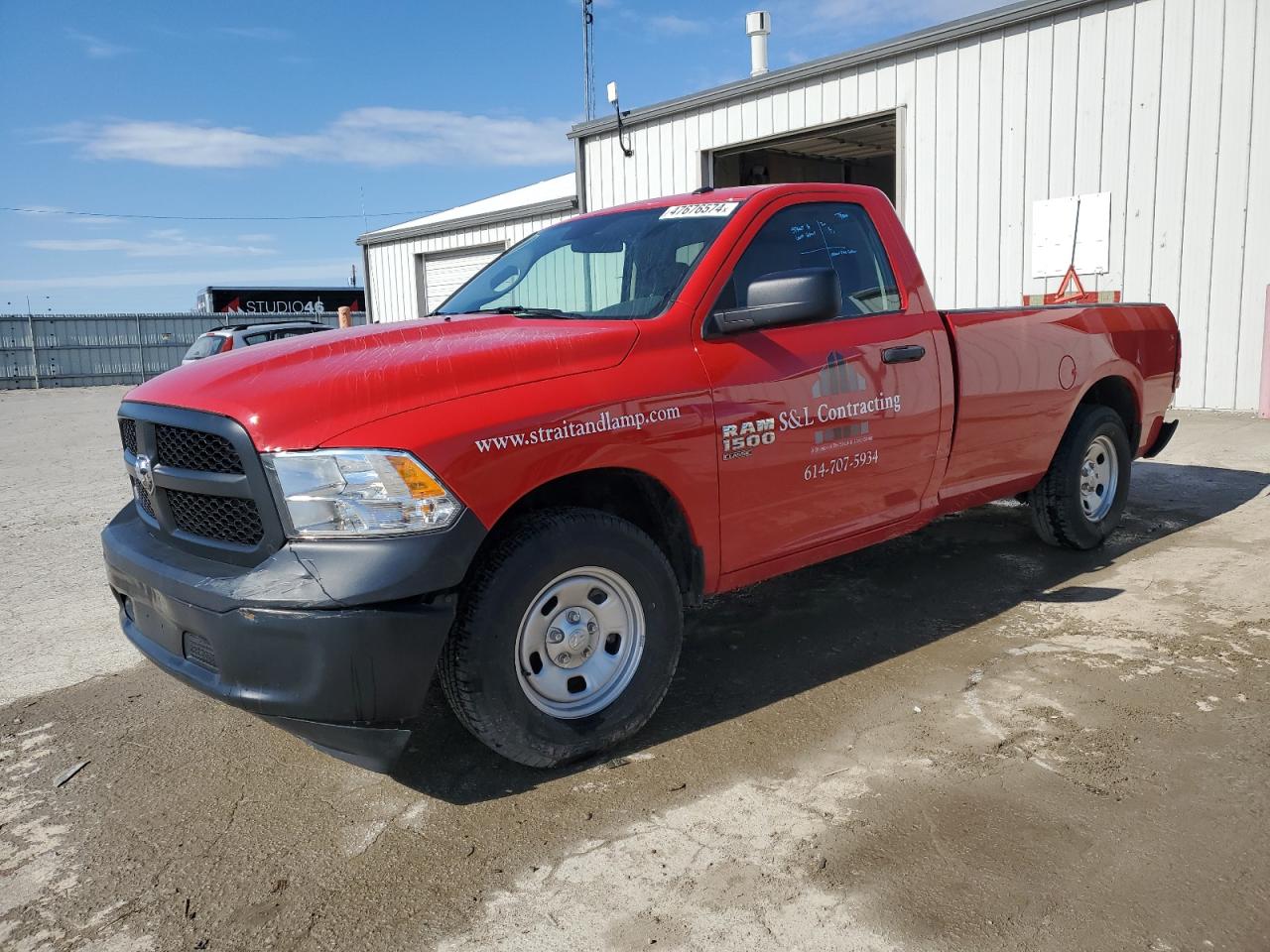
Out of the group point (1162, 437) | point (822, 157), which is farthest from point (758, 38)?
point (1162, 437)

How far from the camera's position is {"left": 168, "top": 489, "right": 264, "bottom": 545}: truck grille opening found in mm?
2719

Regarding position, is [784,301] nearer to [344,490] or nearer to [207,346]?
[344,490]

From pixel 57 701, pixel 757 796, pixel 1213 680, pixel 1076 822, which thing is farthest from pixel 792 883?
pixel 57 701

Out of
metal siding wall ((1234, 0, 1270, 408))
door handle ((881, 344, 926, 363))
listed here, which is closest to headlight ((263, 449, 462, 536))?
door handle ((881, 344, 926, 363))

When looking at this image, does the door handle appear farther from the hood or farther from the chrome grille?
the chrome grille

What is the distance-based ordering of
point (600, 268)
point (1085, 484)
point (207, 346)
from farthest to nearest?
point (207, 346), point (1085, 484), point (600, 268)

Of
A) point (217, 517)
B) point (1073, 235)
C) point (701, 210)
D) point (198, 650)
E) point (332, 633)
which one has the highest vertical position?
point (1073, 235)

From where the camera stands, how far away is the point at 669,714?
137 inches

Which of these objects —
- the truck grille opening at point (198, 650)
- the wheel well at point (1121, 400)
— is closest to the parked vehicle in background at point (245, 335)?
the wheel well at point (1121, 400)

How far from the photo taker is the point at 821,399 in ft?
11.8

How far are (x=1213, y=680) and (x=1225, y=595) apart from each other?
1215mm

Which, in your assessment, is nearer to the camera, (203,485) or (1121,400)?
(203,485)

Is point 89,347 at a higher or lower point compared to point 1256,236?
lower

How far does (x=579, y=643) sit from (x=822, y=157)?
61.9 ft
